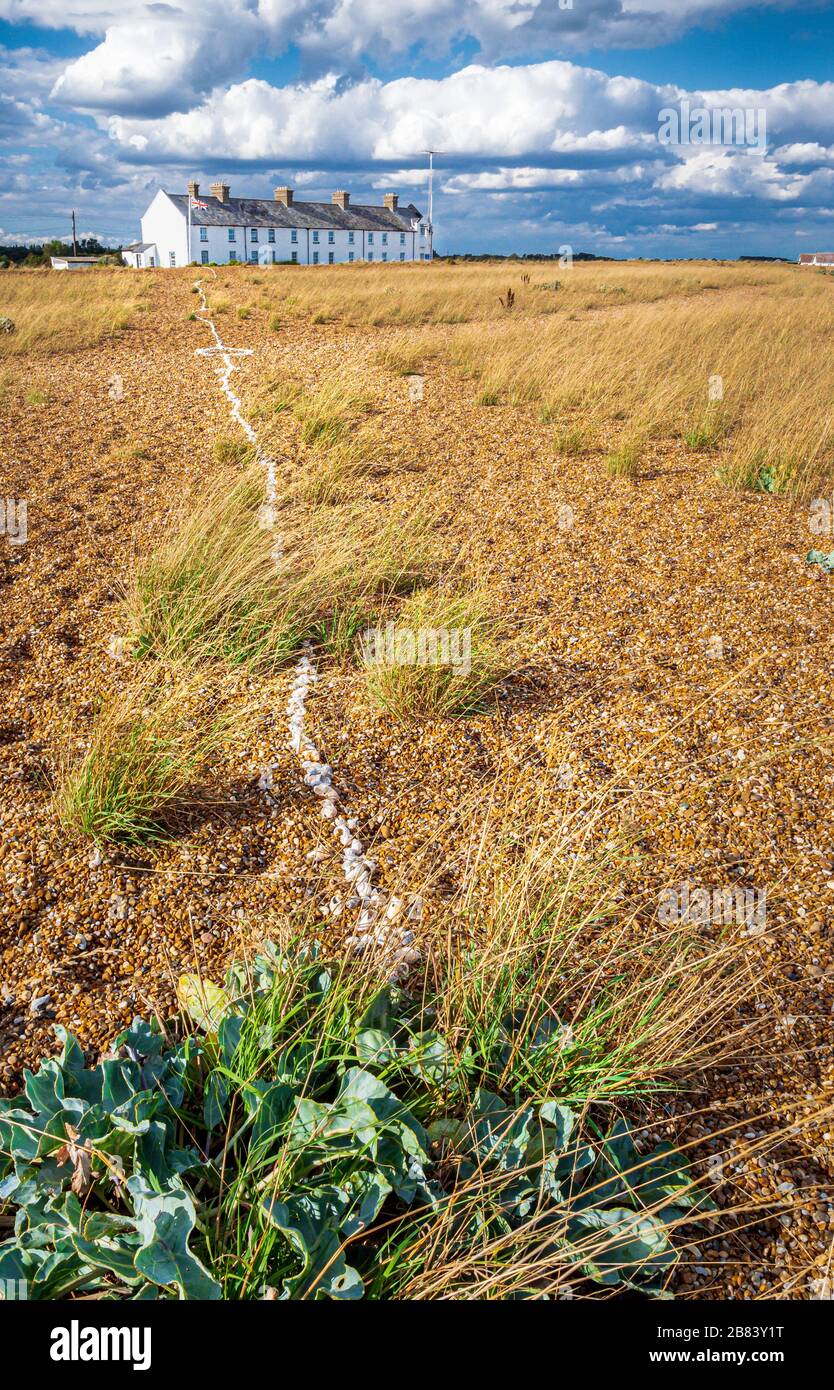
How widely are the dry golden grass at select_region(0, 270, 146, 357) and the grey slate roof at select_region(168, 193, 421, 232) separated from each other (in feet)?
114

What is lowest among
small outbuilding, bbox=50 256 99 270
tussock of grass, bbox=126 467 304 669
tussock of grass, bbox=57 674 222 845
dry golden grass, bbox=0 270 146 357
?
tussock of grass, bbox=57 674 222 845

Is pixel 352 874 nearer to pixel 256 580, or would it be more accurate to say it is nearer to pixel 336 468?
pixel 256 580

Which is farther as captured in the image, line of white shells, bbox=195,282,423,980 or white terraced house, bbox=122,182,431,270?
white terraced house, bbox=122,182,431,270

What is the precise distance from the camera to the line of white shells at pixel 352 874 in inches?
85.3

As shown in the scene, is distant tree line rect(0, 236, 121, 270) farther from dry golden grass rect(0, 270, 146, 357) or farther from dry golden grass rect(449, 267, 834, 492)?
dry golden grass rect(449, 267, 834, 492)

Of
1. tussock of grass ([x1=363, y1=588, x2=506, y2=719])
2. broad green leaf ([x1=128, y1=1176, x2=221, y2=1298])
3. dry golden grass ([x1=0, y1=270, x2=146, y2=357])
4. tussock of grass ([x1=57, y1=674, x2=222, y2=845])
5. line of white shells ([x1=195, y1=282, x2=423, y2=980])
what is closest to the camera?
broad green leaf ([x1=128, y1=1176, x2=221, y2=1298])

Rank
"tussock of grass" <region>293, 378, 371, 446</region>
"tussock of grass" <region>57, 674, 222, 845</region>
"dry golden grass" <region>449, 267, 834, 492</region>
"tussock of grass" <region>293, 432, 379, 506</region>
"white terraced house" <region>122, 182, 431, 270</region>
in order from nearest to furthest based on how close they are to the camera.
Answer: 1. "tussock of grass" <region>57, 674, 222, 845</region>
2. "tussock of grass" <region>293, 432, 379, 506</region>
3. "dry golden grass" <region>449, 267, 834, 492</region>
4. "tussock of grass" <region>293, 378, 371, 446</region>
5. "white terraced house" <region>122, 182, 431, 270</region>

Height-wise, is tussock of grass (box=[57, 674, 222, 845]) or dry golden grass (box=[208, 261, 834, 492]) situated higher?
dry golden grass (box=[208, 261, 834, 492])

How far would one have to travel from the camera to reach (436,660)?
12.0 feet

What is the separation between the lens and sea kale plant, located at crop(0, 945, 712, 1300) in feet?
4.81

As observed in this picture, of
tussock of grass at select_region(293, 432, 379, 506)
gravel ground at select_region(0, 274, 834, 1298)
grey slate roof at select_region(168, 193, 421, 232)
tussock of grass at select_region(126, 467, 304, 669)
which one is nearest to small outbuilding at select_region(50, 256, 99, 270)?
grey slate roof at select_region(168, 193, 421, 232)

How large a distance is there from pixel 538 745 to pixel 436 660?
2.03 ft
